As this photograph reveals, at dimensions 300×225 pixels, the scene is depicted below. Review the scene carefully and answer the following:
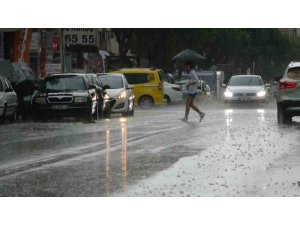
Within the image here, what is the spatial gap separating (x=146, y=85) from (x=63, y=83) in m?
13.6

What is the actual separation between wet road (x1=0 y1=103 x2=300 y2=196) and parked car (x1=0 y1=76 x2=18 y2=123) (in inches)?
116

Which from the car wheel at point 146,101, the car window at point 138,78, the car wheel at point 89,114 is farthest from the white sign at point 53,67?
the car wheel at point 89,114

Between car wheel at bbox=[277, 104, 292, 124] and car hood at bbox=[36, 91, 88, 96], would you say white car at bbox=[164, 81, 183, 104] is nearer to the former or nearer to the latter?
car hood at bbox=[36, 91, 88, 96]

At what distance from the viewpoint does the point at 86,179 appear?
12.8m

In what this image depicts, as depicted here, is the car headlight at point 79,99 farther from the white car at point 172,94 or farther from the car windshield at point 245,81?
the white car at point 172,94

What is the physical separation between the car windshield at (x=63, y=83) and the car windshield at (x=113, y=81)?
13.4ft

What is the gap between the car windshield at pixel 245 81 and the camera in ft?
142

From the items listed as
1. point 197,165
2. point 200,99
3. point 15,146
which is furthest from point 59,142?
point 200,99

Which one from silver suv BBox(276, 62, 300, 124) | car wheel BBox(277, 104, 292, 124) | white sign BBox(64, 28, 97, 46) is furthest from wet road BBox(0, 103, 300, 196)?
white sign BBox(64, 28, 97, 46)

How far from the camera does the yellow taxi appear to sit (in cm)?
4350

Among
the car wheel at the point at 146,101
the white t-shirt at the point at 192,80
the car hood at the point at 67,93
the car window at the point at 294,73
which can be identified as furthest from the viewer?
the car wheel at the point at 146,101

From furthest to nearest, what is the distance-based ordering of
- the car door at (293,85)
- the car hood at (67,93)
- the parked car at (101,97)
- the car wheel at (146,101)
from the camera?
the car wheel at (146,101), the parked car at (101,97), the car hood at (67,93), the car door at (293,85)

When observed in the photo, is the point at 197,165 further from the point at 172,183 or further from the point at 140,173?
the point at 172,183

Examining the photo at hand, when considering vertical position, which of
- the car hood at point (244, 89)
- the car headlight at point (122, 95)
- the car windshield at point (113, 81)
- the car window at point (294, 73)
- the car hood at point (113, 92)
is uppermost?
the car window at point (294, 73)
